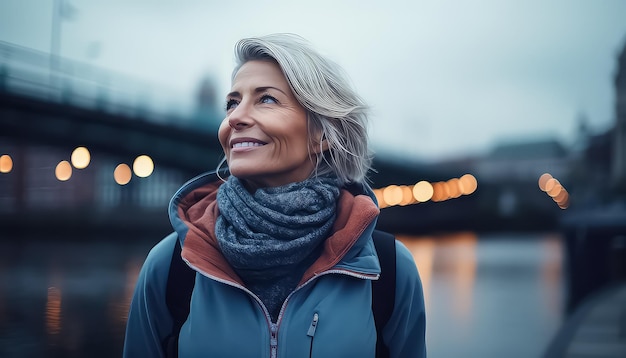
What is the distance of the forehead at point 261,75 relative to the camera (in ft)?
6.61

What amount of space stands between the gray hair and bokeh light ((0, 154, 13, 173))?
27.8 m

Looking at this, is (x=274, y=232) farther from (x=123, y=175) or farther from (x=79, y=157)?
(x=123, y=175)

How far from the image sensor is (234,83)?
6.88 feet

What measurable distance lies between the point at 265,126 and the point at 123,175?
3151cm

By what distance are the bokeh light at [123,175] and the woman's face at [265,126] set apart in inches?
1225

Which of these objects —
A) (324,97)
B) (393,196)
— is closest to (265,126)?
(324,97)

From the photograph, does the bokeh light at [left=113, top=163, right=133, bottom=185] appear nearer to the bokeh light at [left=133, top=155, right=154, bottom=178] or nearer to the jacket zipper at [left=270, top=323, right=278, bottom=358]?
the bokeh light at [left=133, top=155, right=154, bottom=178]

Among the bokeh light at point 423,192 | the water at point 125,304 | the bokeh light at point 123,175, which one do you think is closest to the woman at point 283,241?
the water at point 125,304

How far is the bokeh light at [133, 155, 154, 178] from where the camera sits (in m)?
26.2

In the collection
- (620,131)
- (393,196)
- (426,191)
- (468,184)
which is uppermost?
(620,131)

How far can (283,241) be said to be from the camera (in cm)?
196

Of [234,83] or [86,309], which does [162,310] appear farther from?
[86,309]

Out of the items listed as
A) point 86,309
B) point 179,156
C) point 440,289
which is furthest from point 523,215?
point 86,309

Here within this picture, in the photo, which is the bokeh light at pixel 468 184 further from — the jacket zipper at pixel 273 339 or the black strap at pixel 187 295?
the jacket zipper at pixel 273 339
